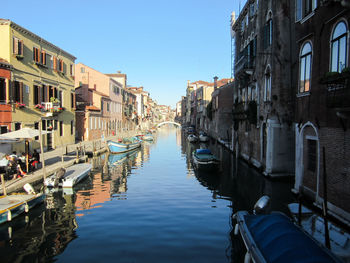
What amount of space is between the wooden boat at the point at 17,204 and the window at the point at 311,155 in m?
12.7

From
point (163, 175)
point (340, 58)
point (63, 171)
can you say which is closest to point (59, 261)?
point (63, 171)

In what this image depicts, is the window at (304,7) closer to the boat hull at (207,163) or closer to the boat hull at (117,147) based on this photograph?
the boat hull at (207,163)

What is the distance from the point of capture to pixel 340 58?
1029 centimetres

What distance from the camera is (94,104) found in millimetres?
42719

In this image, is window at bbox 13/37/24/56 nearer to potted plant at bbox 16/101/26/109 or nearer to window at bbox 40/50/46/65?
window at bbox 40/50/46/65

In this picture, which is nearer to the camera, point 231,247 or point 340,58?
point 231,247

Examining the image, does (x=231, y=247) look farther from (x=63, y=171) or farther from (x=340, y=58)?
(x=63, y=171)

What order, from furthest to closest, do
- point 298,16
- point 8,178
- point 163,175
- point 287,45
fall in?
point 163,175
point 287,45
point 8,178
point 298,16

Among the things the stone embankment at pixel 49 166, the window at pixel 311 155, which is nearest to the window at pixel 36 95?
the stone embankment at pixel 49 166

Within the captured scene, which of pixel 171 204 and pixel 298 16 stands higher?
pixel 298 16

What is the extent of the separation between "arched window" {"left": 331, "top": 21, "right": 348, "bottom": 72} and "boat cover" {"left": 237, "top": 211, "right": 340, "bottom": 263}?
6.55 m

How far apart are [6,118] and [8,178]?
6536 mm

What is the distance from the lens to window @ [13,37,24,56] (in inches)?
842

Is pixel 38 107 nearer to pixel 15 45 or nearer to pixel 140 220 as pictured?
pixel 15 45
